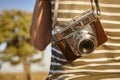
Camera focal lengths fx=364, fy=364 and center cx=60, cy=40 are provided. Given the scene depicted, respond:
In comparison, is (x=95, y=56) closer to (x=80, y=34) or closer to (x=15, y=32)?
(x=80, y=34)

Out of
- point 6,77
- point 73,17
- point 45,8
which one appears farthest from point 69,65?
point 6,77

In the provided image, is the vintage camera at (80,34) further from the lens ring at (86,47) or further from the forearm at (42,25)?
the forearm at (42,25)

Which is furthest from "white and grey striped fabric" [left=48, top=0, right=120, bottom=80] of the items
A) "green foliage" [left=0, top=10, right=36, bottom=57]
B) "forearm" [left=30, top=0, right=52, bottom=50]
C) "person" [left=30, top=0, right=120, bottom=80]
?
"green foliage" [left=0, top=10, right=36, bottom=57]

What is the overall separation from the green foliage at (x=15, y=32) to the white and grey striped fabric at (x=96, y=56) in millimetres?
16136

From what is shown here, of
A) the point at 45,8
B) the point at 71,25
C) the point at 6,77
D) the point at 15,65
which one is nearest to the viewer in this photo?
the point at 71,25

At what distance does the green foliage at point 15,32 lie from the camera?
17.3 meters

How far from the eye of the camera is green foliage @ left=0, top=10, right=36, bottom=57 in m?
17.3

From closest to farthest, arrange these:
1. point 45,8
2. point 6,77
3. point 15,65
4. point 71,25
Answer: point 71,25 < point 45,8 < point 15,65 < point 6,77

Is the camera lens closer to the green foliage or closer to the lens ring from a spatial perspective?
the lens ring

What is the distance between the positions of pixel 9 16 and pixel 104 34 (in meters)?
16.3

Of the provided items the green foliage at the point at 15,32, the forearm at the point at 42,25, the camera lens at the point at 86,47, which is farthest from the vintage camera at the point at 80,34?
the green foliage at the point at 15,32

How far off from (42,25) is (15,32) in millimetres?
16341

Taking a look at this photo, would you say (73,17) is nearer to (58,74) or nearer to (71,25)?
(71,25)

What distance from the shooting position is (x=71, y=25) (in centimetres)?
103
